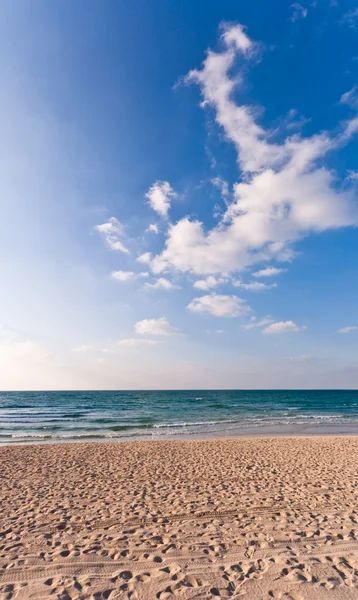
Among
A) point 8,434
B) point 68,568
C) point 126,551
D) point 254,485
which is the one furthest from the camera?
point 8,434

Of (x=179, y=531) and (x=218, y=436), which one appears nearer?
(x=179, y=531)

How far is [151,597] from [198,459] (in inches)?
382

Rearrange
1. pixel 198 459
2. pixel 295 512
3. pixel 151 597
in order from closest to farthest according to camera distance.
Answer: pixel 151 597 → pixel 295 512 → pixel 198 459

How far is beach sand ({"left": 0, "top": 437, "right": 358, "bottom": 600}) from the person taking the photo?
15.9 feet

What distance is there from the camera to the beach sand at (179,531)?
4.84 meters

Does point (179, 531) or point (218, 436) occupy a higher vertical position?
point (179, 531)

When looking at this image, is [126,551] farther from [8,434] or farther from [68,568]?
[8,434]

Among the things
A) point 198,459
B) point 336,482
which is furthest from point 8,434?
point 336,482

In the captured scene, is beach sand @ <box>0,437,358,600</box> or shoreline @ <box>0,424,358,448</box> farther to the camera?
shoreline @ <box>0,424,358,448</box>

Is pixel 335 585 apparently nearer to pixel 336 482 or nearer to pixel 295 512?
pixel 295 512

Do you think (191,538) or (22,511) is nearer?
(191,538)

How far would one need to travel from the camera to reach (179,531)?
6543mm

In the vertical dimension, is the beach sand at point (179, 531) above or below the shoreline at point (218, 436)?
above

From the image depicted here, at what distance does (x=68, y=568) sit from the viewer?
5.25 metres
